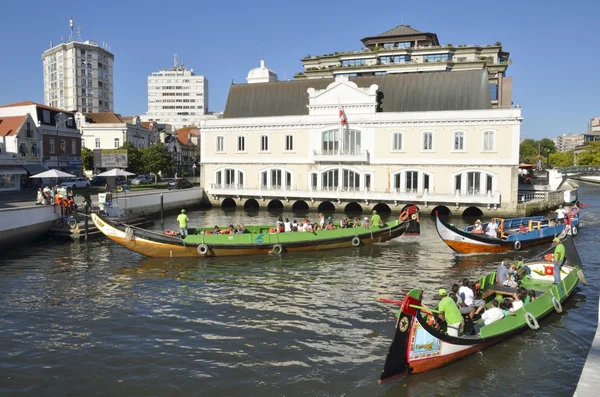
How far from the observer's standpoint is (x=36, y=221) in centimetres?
3119

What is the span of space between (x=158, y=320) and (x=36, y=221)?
18.6 m

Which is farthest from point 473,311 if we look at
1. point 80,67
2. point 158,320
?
point 80,67

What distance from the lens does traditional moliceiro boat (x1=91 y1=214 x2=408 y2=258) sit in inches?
1022

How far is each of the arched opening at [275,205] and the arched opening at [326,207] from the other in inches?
179

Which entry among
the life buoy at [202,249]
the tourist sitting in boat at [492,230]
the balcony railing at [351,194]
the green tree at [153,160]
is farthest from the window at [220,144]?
the tourist sitting in boat at [492,230]

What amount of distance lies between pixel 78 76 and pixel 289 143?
89.1 meters

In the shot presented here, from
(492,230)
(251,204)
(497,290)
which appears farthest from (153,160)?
(497,290)

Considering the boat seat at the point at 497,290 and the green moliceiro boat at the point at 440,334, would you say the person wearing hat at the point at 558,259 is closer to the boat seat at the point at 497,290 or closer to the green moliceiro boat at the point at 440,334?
the green moliceiro boat at the point at 440,334

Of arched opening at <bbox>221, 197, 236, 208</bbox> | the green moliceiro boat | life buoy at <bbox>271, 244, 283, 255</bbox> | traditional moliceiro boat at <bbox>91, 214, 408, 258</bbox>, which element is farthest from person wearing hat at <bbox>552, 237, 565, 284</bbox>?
arched opening at <bbox>221, 197, 236, 208</bbox>

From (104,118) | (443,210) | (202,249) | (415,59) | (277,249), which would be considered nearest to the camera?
(202,249)

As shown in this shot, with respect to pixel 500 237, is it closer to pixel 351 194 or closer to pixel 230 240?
pixel 230 240

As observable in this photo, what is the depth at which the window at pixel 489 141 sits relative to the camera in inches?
1699

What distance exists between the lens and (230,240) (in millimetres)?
27109

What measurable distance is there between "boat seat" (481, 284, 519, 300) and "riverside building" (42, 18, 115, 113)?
11839cm
